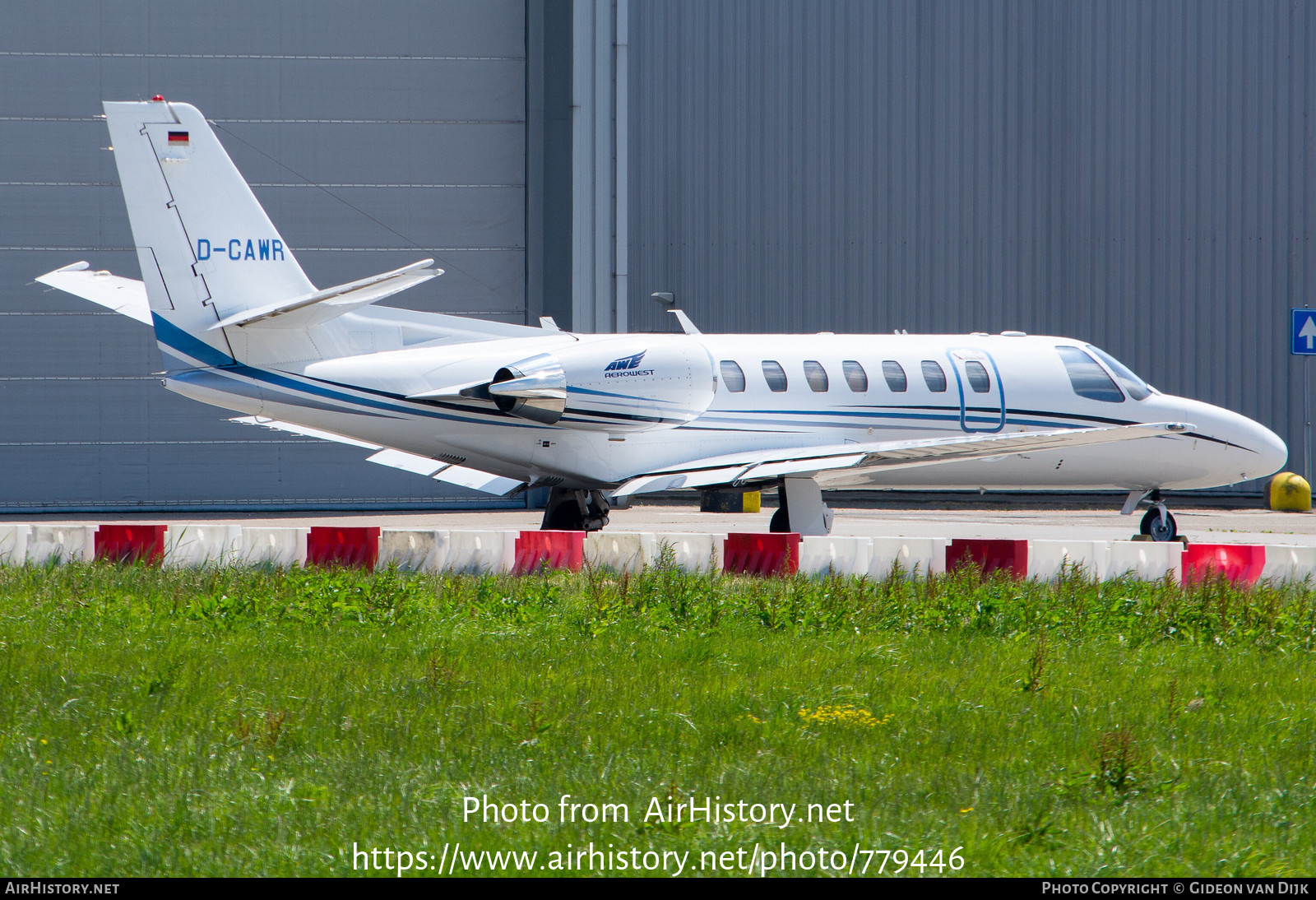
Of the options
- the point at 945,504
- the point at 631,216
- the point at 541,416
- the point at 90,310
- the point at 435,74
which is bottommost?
the point at 945,504

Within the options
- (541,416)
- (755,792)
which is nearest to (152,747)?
(755,792)

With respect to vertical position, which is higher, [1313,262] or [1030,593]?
[1313,262]

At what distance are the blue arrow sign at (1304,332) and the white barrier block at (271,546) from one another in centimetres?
1842

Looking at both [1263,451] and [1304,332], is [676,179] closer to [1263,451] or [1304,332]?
[1304,332]

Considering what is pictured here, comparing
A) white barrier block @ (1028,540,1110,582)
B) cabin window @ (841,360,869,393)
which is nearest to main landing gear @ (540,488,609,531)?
cabin window @ (841,360,869,393)

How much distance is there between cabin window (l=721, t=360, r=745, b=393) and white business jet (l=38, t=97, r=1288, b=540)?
Answer: 0.8 inches

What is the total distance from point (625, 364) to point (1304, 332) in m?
14.6

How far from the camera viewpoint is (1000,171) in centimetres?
2505

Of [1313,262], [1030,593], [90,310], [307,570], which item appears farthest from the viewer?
[1313,262]

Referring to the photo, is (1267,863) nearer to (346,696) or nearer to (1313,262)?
(346,696)

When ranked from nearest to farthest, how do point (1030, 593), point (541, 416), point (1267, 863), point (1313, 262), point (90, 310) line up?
point (1267, 863) → point (1030, 593) → point (541, 416) → point (90, 310) → point (1313, 262)

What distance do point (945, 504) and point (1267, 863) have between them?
21084 mm

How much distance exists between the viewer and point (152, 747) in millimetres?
5297

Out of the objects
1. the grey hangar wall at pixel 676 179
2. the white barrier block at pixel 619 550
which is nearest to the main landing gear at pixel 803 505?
the white barrier block at pixel 619 550
